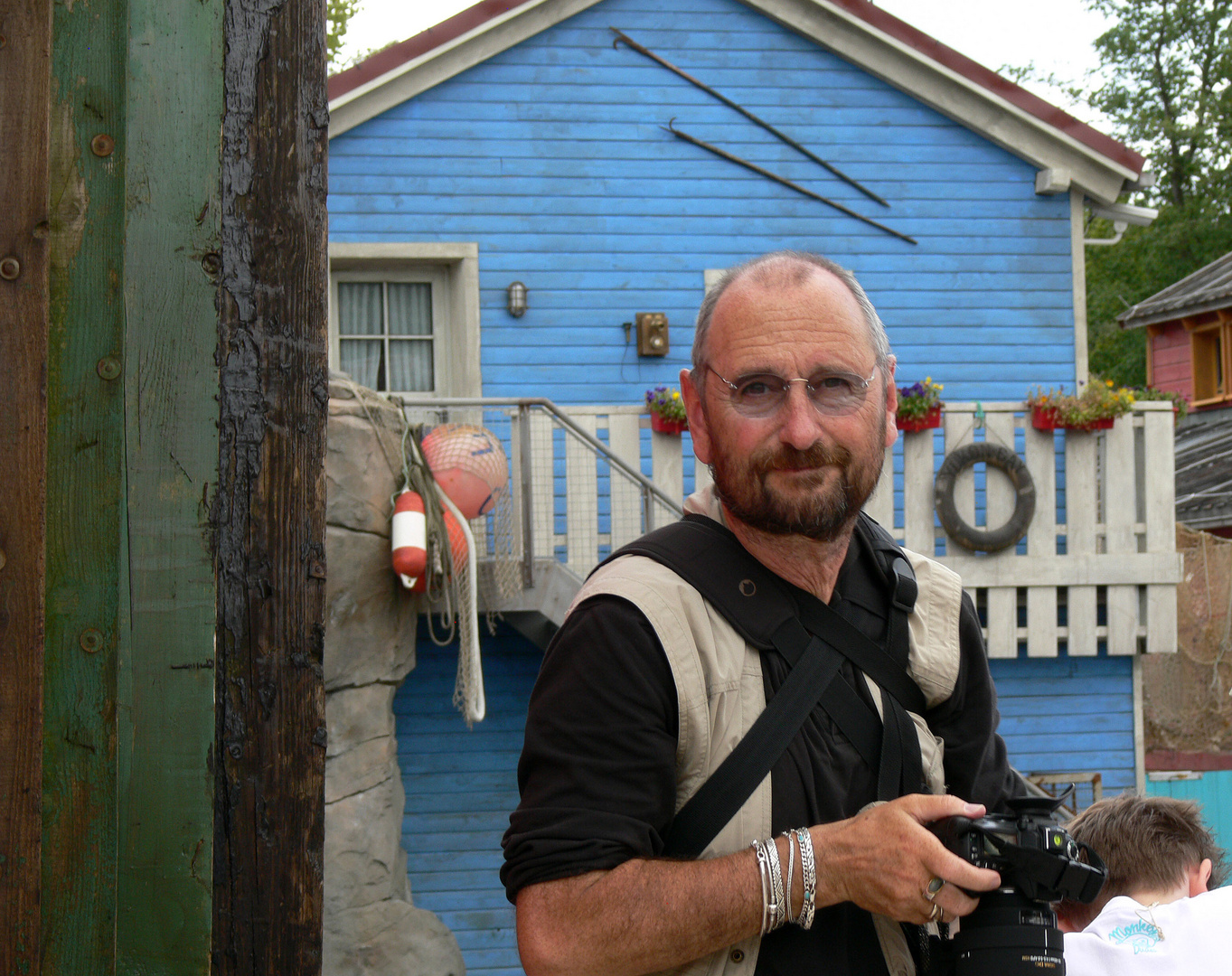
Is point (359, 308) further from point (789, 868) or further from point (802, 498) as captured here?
point (789, 868)

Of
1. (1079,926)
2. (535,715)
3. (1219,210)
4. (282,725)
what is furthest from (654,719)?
(1219,210)

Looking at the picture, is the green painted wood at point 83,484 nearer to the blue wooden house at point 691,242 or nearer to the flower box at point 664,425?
the flower box at point 664,425

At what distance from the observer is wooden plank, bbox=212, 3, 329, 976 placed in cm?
177

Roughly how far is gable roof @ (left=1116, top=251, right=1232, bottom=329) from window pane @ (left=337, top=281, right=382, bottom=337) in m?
14.9

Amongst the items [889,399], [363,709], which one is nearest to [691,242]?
[363,709]

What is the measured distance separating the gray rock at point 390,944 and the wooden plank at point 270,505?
6408mm

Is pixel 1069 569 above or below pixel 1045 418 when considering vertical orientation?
below

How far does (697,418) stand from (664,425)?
23.4 feet

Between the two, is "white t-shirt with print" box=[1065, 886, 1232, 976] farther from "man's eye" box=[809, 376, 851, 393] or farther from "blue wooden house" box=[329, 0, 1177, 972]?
"blue wooden house" box=[329, 0, 1177, 972]

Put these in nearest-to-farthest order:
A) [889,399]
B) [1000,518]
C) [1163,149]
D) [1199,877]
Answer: [889,399], [1199,877], [1000,518], [1163,149]

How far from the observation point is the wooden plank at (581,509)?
8977mm

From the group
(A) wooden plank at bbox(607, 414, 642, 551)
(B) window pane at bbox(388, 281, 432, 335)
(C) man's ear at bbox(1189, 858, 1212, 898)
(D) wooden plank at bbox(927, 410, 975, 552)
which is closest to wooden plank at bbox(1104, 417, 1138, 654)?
(D) wooden plank at bbox(927, 410, 975, 552)

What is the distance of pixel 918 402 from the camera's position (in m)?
9.49

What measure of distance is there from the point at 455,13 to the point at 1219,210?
23321mm
